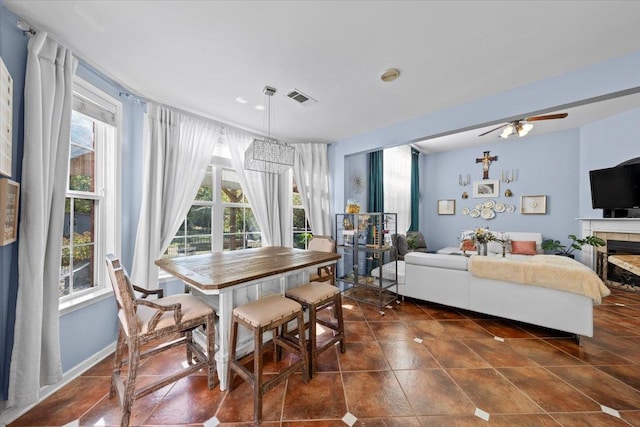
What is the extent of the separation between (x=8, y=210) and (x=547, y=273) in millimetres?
4250

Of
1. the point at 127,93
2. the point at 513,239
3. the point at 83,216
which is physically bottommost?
the point at 513,239

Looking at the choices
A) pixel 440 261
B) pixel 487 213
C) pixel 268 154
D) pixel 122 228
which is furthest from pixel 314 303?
pixel 487 213

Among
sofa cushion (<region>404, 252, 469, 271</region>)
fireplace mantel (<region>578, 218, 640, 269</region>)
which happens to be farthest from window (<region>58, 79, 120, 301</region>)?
fireplace mantel (<region>578, 218, 640, 269</region>)

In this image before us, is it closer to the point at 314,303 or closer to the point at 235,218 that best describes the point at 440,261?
the point at 314,303

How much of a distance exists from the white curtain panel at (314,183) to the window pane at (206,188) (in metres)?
1.30

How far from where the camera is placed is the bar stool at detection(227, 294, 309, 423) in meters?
1.37

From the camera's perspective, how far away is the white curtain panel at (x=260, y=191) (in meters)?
3.20

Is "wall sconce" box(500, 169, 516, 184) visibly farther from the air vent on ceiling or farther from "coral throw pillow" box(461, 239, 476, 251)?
the air vent on ceiling

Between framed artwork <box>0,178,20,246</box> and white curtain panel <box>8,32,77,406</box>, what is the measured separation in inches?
1.6

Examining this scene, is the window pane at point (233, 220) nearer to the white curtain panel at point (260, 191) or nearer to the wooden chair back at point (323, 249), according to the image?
the white curtain panel at point (260, 191)

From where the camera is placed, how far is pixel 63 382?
1.65 meters

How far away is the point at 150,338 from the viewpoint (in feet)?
4.44

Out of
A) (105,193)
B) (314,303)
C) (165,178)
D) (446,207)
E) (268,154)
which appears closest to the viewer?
(314,303)

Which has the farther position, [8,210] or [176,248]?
[176,248]
